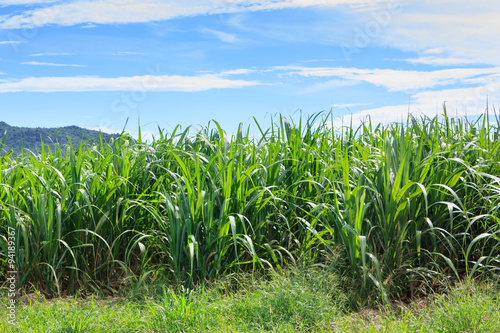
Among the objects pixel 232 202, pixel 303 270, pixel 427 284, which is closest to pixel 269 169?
pixel 232 202

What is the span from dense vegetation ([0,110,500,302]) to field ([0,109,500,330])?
11 millimetres

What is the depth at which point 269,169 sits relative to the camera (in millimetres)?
3361

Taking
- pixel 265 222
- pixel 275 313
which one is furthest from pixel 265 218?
pixel 275 313

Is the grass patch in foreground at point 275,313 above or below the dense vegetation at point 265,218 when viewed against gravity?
below

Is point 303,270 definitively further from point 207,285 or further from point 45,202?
point 45,202

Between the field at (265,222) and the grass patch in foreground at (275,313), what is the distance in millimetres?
99

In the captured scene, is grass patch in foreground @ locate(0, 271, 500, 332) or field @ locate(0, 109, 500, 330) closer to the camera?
grass patch in foreground @ locate(0, 271, 500, 332)

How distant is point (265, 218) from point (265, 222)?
0.04 meters

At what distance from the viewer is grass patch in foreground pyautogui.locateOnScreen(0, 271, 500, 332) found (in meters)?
2.32

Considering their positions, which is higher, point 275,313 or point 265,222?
point 265,222

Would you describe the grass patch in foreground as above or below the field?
below

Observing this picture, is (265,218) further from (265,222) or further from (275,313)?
(275,313)

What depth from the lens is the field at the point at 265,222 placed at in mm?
2787

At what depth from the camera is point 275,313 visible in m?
2.45
